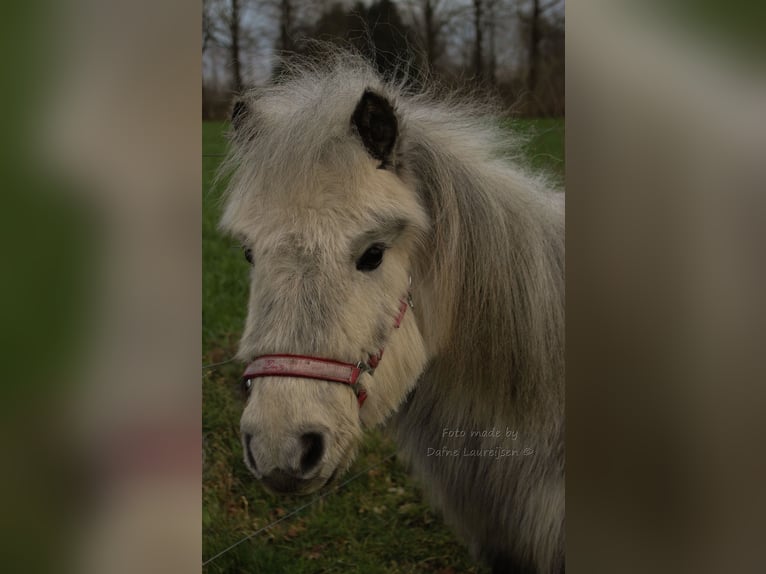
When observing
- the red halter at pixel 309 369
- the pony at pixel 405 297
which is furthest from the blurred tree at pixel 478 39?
the red halter at pixel 309 369

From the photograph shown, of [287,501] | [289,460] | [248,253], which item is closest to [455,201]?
[248,253]

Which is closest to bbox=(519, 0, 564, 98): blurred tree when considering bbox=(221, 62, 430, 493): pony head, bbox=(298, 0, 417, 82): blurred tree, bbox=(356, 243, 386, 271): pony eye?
bbox=(298, 0, 417, 82): blurred tree

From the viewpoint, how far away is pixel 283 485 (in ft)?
5.47

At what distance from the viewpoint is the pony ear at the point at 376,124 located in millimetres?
1688

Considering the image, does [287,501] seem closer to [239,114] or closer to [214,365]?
[214,365]

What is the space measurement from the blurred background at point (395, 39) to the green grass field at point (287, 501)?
144 mm

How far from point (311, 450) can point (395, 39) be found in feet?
4.10

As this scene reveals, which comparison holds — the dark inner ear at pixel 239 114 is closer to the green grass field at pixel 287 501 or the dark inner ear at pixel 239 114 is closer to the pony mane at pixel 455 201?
the pony mane at pixel 455 201

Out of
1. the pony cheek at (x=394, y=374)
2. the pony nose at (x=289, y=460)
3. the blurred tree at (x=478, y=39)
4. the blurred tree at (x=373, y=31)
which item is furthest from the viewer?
the blurred tree at (x=478, y=39)

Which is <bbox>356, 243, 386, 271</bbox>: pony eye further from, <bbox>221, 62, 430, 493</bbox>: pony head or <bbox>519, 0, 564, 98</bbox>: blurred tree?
<bbox>519, 0, 564, 98</bbox>: blurred tree

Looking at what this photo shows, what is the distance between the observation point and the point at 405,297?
5.82 feet
